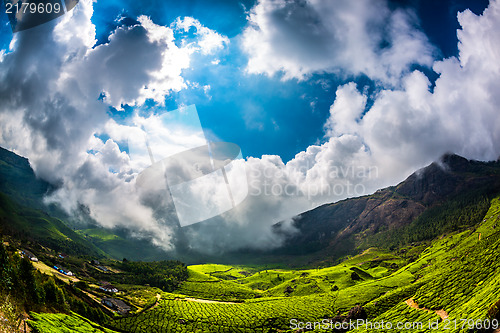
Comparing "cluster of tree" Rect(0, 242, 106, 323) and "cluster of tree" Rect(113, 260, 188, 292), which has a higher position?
"cluster of tree" Rect(0, 242, 106, 323)

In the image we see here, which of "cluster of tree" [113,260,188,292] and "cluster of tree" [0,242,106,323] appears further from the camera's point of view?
"cluster of tree" [113,260,188,292]

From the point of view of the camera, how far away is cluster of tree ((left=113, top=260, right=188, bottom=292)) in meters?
125

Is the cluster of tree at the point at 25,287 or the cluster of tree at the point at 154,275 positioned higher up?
the cluster of tree at the point at 25,287

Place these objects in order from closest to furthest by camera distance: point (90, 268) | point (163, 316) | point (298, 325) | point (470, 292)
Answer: point (470, 292), point (298, 325), point (163, 316), point (90, 268)

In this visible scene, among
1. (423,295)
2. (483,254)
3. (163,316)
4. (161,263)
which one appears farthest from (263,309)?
(161,263)

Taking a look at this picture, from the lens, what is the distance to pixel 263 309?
87.6 metres

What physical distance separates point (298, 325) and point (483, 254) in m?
53.9

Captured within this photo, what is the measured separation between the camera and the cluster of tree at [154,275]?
125000 millimetres

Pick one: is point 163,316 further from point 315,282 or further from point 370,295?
point 315,282

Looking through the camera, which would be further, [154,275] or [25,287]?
[154,275]

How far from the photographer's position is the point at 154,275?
133 metres

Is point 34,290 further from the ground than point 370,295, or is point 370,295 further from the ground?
point 34,290

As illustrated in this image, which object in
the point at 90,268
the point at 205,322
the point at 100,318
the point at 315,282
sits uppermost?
the point at 90,268

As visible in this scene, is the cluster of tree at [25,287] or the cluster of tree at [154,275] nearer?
the cluster of tree at [25,287]
